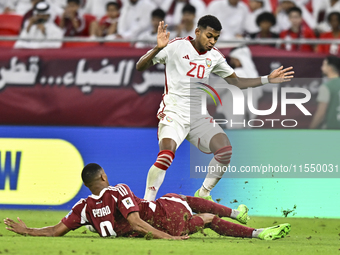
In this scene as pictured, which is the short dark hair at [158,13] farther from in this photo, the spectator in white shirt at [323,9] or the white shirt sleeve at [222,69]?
the white shirt sleeve at [222,69]

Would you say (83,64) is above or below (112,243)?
above

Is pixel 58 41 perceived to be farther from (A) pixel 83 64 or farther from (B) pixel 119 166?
(B) pixel 119 166

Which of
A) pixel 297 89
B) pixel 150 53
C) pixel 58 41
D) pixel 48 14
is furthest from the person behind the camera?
pixel 48 14

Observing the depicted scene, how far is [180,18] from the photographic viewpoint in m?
10.5

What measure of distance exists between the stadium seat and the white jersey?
5131 mm

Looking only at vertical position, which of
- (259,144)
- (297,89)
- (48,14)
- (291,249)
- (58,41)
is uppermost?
(48,14)

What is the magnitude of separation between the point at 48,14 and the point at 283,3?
4.67m

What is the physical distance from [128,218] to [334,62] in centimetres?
448

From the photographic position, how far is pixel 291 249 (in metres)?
4.88

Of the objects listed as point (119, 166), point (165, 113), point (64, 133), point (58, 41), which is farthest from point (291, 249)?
point (58, 41)

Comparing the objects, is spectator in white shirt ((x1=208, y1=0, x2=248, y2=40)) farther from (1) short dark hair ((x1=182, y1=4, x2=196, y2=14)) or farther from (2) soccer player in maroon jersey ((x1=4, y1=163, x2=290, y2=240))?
(2) soccer player in maroon jersey ((x1=4, y1=163, x2=290, y2=240))

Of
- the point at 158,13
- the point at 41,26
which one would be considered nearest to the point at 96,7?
the point at 41,26

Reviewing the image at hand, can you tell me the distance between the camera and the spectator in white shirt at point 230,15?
10578mm

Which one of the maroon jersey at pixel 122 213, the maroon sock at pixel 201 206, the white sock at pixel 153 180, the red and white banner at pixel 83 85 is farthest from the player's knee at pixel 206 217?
the red and white banner at pixel 83 85
